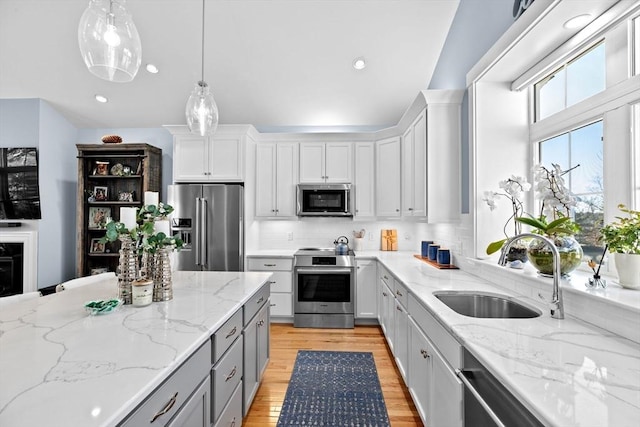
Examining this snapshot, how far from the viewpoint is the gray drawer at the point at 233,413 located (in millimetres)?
1465

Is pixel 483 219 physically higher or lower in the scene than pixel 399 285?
higher

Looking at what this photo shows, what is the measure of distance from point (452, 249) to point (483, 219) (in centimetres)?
62

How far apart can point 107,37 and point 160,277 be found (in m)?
1.13

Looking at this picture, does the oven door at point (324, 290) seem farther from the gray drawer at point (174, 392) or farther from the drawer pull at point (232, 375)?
the gray drawer at point (174, 392)

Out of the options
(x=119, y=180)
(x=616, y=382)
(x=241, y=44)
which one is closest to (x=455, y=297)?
(x=616, y=382)

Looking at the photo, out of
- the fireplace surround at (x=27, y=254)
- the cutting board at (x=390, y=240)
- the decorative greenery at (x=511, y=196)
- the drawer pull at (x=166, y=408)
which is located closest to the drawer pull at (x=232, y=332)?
the drawer pull at (x=166, y=408)

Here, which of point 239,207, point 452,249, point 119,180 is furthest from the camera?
point 119,180

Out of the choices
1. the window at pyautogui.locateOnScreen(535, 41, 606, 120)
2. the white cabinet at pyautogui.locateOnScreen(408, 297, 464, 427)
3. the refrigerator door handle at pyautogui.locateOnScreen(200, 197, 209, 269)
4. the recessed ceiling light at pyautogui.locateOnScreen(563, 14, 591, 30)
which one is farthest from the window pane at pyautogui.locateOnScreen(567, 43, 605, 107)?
the refrigerator door handle at pyautogui.locateOnScreen(200, 197, 209, 269)

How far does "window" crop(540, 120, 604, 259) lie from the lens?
1628 mm

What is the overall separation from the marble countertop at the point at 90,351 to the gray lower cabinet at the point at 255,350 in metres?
0.38

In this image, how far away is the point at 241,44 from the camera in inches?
131

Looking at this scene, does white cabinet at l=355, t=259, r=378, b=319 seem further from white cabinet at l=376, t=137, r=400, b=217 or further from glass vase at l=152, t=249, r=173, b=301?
glass vase at l=152, t=249, r=173, b=301

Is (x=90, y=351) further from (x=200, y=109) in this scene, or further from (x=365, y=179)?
(x=365, y=179)

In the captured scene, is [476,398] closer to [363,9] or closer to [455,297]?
[455,297]
